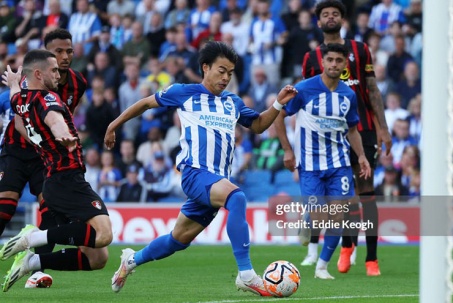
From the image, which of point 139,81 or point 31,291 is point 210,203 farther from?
point 139,81

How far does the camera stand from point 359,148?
10688 millimetres

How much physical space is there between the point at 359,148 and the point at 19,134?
11.3 feet

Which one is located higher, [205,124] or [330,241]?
[205,124]

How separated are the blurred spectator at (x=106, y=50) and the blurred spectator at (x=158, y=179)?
2903mm

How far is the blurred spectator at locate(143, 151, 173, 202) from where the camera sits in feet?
59.4

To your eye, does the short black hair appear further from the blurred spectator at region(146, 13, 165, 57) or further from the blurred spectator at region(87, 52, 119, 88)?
the blurred spectator at region(146, 13, 165, 57)

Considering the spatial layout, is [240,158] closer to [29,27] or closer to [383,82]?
[383,82]

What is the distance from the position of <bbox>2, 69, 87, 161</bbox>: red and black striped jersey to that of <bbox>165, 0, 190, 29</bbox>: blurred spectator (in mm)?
10975

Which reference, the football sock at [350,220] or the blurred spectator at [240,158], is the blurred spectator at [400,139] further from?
the football sock at [350,220]

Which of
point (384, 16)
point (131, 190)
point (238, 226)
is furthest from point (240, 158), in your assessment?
point (238, 226)

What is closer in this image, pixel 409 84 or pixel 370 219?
pixel 370 219

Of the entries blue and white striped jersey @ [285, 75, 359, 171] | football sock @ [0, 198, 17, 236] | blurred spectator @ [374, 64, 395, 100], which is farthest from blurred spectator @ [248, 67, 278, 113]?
football sock @ [0, 198, 17, 236]

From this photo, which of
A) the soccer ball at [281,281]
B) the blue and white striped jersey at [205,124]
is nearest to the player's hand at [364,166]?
the blue and white striped jersey at [205,124]

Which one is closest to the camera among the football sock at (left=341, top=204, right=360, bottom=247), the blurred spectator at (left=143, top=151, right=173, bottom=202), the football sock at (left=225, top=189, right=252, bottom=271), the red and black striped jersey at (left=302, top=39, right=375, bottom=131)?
the football sock at (left=225, top=189, right=252, bottom=271)
